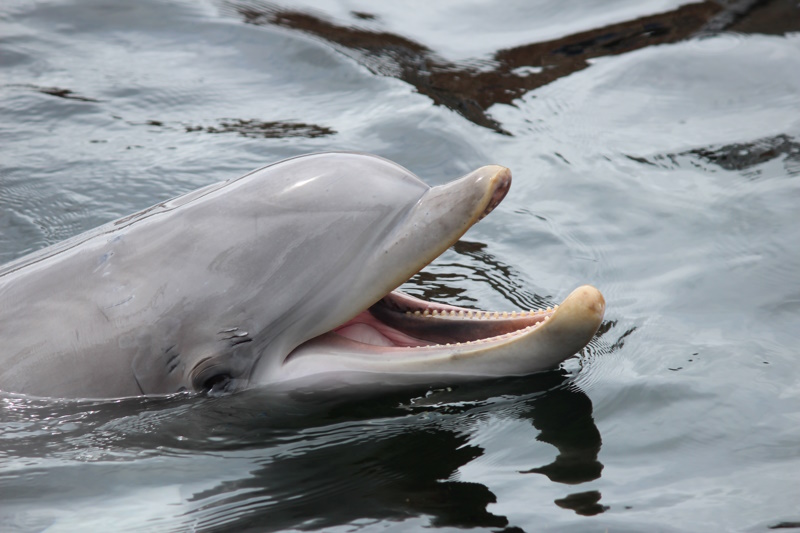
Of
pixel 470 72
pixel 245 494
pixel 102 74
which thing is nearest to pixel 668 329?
pixel 245 494

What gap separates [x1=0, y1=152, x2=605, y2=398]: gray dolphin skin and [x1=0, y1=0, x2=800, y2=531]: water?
0.59 feet

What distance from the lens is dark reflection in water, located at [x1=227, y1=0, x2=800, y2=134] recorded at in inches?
396

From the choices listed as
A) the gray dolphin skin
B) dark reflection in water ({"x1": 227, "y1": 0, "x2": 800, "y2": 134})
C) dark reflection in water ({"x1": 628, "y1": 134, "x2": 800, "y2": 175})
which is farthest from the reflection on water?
dark reflection in water ({"x1": 227, "y1": 0, "x2": 800, "y2": 134})

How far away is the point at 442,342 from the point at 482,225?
2.62m

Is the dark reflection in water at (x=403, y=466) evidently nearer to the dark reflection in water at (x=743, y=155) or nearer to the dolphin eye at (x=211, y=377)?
the dolphin eye at (x=211, y=377)

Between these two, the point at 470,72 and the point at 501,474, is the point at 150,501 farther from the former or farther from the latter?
the point at 470,72

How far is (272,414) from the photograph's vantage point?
4980mm

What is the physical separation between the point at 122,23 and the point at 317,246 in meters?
7.71

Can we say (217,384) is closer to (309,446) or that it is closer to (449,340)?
(309,446)

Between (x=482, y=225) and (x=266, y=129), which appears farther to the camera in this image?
(x=266, y=129)

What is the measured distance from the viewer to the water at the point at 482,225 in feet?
14.4

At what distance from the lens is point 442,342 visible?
5.12 meters

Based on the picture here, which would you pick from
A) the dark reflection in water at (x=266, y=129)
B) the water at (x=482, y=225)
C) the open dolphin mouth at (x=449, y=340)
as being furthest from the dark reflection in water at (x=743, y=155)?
the open dolphin mouth at (x=449, y=340)

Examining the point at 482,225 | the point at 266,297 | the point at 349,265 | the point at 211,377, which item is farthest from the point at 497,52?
the point at 211,377
